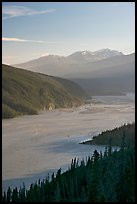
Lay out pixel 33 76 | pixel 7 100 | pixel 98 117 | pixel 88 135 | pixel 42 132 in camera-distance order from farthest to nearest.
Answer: pixel 33 76 < pixel 7 100 < pixel 98 117 < pixel 42 132 < pixel 88 135

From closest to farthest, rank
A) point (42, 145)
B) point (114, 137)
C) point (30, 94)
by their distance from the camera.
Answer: point (42, 145) → point (114, 137) → point (30, 94)

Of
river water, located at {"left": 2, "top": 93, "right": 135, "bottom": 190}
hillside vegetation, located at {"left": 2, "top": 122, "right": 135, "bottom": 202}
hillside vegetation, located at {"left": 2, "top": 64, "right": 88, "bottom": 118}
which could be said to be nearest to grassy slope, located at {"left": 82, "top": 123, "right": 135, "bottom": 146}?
river water, located at {"left": 2, "top": 93, "right": 135, "bottom": 190}

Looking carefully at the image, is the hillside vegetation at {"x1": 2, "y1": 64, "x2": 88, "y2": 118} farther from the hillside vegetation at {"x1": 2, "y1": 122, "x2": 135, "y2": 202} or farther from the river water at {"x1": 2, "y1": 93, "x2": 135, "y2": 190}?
the hillside vegetation at {"x1": 2, "y1": 122, "x2": 135, "y2": 202}

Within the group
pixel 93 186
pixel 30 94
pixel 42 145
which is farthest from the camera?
pixel 30 94

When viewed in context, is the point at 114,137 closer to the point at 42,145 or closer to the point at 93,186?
the point at 42,145

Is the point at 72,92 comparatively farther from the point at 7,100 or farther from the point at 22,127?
the point at 22,127

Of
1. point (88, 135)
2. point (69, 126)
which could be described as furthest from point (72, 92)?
point (88, 135)

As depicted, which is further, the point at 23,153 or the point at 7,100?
the point at 7,100

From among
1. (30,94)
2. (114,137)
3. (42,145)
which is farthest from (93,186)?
(30,94)
